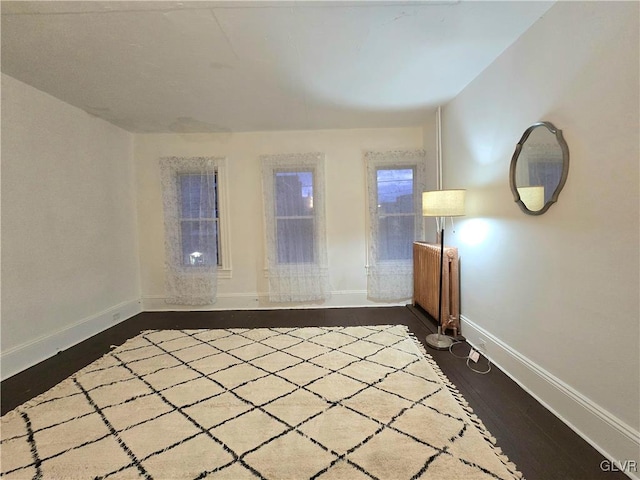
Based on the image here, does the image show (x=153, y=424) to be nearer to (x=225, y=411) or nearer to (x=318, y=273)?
(x=225, y=411)

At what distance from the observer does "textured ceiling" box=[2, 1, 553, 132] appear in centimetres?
164

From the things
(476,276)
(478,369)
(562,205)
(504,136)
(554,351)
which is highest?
(504,136)

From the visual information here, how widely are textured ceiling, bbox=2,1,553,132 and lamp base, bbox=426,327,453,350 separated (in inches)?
98.1

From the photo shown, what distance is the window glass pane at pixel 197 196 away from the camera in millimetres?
3791

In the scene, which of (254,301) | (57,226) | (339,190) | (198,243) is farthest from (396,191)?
(57,226)

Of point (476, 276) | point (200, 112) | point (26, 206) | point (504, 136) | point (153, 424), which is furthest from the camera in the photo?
point (200, 112)

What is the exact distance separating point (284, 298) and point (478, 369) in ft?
8.10

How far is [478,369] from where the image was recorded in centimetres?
222

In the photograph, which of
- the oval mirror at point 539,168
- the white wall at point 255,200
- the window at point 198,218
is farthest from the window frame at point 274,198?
the oval mirror at point 539,168

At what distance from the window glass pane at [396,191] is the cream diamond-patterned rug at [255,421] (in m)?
1.94

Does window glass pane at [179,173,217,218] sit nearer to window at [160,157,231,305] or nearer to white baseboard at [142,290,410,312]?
window at [160,157,231,305]

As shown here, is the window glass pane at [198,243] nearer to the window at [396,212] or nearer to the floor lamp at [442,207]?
the window at [396,212]

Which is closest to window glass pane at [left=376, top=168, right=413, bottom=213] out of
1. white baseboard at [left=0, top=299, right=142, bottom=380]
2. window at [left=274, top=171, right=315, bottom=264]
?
window at [left=274, top=171, right=315, bottom=264]

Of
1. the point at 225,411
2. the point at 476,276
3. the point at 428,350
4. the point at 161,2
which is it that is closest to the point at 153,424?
the point at 225,411
